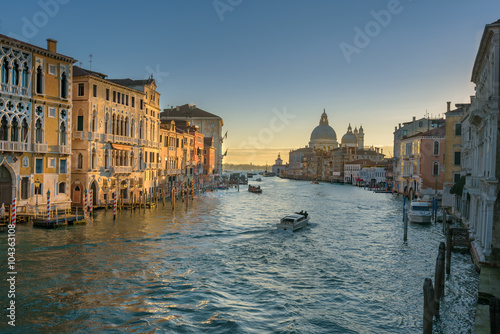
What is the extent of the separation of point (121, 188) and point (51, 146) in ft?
33.5

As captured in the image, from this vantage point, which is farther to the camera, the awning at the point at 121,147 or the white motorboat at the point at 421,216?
the awning at the point at 121,147

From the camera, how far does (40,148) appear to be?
2661cm

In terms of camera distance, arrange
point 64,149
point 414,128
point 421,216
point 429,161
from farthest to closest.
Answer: point 414,128 → point 429,161 → point 421,216 → point 64,149

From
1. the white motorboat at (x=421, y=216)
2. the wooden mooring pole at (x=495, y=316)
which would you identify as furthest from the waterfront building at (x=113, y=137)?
the wooden mooring pole at (x=495, y=316)

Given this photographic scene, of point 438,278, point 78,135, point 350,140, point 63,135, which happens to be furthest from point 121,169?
point 350,140

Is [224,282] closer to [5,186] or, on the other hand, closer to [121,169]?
[5,186]

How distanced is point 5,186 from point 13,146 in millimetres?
2580

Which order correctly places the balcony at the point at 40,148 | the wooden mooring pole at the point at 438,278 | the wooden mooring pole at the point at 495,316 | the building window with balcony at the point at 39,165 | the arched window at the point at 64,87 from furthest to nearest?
1. the arched window at the point at 64,87
2. the building window with balcony at the point at 39,165
3. the balcony at the point at 40,148
4. the wooden mooring pole at the point at 438,278
5. the wooden mooring pole at the point at 495,316

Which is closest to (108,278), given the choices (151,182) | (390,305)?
(390,305)

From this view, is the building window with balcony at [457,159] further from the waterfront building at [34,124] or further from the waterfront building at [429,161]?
the waterfront building at [34,124]

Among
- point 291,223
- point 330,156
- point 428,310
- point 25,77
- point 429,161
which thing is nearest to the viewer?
point 428,310

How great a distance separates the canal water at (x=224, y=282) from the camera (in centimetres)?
1170

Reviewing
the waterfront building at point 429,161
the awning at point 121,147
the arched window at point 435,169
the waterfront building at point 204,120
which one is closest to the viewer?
the awning at point 121,147

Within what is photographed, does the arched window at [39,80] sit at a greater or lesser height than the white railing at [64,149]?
greater
